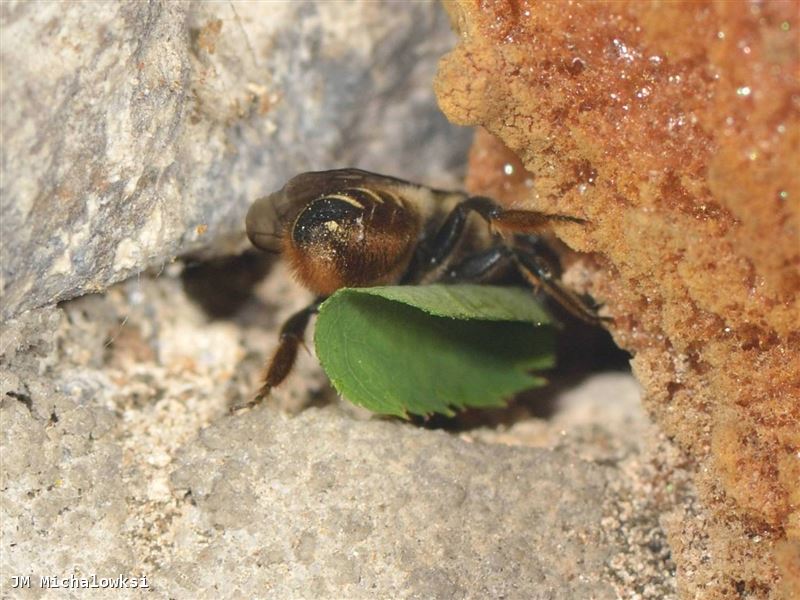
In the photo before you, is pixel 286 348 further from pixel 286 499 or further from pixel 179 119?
pixel 179 119

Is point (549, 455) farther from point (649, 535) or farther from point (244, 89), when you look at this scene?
point (244, 89)

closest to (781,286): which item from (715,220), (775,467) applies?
(715,220)

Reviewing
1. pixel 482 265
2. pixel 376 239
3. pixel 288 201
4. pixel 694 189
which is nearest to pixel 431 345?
pixel 376 239

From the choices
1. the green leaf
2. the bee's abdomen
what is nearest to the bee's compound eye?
the bee's abdomen

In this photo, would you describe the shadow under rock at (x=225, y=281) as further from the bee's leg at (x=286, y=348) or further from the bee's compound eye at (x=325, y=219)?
the bee's compound eye at (x=325, y=219)

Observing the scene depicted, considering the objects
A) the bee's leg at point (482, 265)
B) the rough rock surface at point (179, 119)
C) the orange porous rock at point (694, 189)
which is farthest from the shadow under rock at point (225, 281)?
the orange porous rock at point (694, 189)

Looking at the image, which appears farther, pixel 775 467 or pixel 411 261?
pixel 411 261
